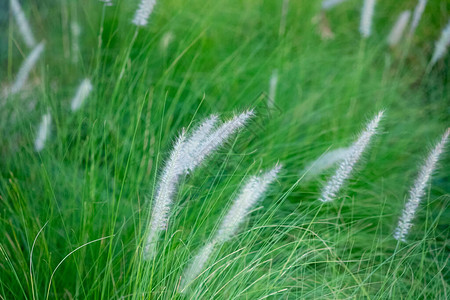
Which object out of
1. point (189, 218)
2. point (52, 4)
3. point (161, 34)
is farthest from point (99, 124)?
point (52, 4)

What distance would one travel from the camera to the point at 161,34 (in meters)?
2.22

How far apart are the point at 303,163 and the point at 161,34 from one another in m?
0.80

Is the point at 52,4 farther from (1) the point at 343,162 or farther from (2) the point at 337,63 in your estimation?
(1) the point at 343,162

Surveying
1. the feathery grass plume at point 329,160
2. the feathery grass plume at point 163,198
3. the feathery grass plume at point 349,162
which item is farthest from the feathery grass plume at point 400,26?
the feathery grass plume at point 163,198

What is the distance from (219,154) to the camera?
1.62 m

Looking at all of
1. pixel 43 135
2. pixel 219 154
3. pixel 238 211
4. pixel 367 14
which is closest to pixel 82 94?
pixel 43 135

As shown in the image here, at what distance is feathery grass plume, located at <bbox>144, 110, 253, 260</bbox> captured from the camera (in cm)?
121

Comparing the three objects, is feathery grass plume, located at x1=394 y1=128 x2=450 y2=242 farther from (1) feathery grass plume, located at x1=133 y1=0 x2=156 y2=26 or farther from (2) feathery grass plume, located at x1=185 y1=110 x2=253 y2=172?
(1) feathery grass plume, located at x1=133 y1=0 x2=156 y2=26

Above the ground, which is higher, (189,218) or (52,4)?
(52,4)

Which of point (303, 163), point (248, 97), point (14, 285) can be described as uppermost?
point (248, 97)

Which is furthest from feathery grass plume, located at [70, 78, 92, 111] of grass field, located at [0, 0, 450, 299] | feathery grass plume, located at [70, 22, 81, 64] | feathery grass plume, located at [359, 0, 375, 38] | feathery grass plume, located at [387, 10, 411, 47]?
feathery grass plume, located at [387, 10, 411, 47]

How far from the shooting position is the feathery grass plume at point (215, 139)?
1292 millimetres

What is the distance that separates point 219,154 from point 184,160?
0.31m

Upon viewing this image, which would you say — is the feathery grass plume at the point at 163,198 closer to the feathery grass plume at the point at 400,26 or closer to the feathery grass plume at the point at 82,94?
the feathery grass plume at the point at 82,94
